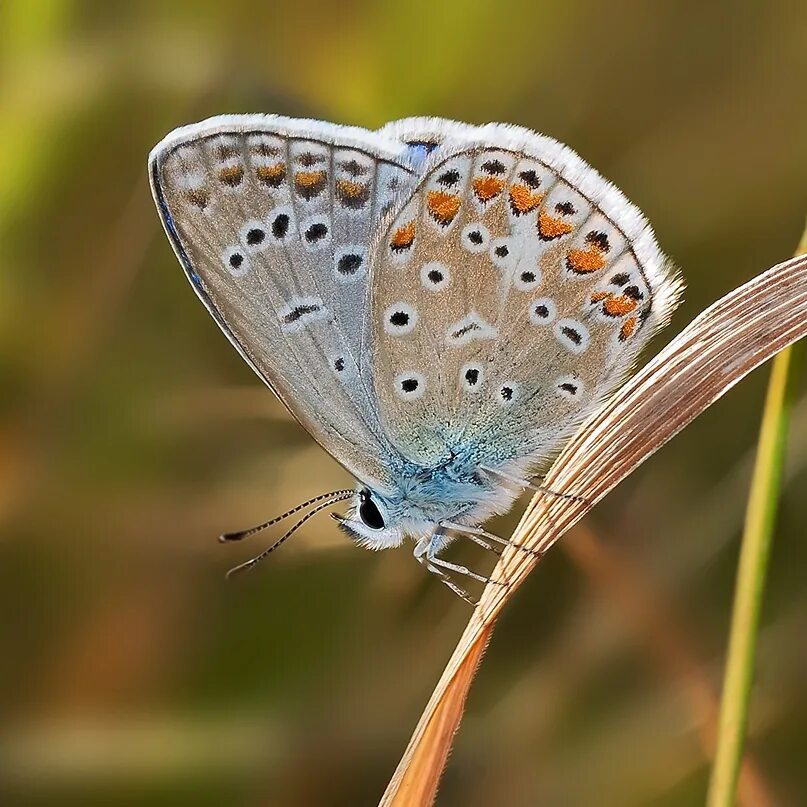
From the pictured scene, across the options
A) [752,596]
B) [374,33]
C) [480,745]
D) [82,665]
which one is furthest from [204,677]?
[374,33]

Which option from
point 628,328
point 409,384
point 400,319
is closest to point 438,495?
point 409,384

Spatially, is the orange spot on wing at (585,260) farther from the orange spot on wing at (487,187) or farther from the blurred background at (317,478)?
the blurred background at (317,478)

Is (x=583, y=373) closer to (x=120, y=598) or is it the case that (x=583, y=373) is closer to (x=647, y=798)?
(x=647, y=798)

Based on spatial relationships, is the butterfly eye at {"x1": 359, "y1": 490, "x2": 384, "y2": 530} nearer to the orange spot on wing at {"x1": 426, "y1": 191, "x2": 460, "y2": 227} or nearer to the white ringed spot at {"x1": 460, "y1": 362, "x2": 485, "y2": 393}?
the white ringed spot at {"x1": 460, "y1": 362, "x2": 485, "y2": 393}

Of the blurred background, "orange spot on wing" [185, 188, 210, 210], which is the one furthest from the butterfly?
the blurred background

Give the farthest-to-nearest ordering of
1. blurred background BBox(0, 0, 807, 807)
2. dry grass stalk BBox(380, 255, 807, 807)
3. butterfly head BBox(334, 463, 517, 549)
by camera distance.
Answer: blurred background BBox(0, 0, 807, 807) → butterfly head BBox(334, 463, 517, 549) → dry grass stalk BBox(380, 255, 807, 807)

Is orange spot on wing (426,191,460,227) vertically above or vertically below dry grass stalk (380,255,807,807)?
above

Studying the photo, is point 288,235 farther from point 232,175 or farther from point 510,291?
point 510,291
